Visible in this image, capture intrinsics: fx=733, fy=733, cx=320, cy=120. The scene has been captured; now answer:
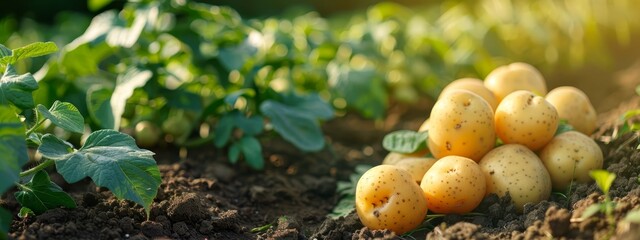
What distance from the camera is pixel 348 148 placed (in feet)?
12.6

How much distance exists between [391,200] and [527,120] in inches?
22.6

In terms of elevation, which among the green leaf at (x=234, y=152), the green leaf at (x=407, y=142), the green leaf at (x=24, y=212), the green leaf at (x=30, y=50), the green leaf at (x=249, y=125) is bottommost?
the green leaf at (x=234, y=152)

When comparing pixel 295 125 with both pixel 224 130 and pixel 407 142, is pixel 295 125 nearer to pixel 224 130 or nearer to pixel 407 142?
pixel 224 130

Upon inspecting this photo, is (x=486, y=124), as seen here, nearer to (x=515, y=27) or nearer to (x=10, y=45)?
(x=515, y=27)

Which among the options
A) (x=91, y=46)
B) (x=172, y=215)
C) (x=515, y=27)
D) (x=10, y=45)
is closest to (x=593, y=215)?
(x=172, y=215)

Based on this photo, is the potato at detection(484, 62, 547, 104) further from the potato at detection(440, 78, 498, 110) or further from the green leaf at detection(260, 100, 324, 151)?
the green leaf at detection(260, 100, 324, 151)

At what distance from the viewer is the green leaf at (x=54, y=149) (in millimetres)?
2184

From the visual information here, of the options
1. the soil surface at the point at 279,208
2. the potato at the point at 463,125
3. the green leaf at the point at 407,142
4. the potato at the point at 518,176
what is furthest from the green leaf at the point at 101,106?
the potato at the point at 518,176

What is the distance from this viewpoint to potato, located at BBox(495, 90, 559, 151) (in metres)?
2.55

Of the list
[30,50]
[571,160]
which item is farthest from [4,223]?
[571,160]

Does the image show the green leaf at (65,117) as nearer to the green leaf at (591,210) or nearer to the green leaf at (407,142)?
the green leaf at (407,142)

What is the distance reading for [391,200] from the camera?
239cm

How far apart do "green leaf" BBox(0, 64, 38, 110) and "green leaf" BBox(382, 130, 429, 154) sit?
1.30m

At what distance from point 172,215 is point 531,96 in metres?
1.32
